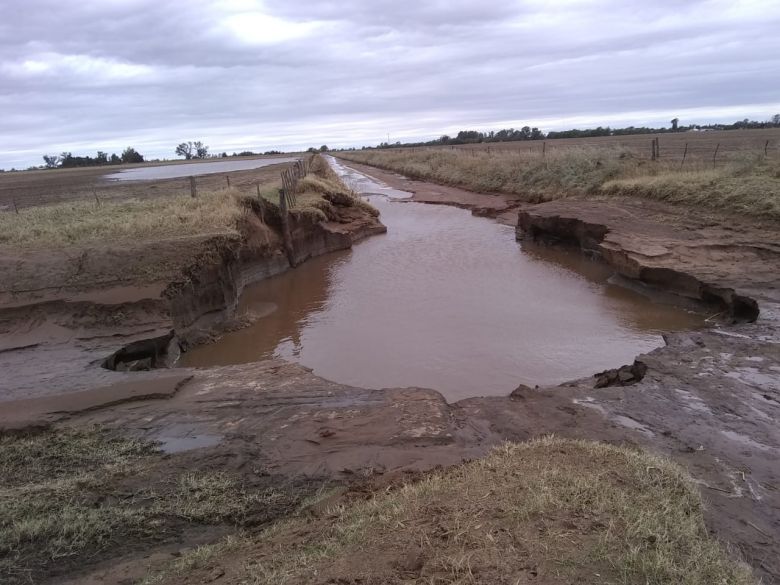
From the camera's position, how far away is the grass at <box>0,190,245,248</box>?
39.3ft

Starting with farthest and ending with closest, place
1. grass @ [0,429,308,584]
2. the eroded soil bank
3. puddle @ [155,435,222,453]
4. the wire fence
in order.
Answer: the wire fence
puddle @ [155,435,222,453]
the eroded soil bank
grass @ [0,429,308,584]

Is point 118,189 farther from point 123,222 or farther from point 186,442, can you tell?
point 186,442

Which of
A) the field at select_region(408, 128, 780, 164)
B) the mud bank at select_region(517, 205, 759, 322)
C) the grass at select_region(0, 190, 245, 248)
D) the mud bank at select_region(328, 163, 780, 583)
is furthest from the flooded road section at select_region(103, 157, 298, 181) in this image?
the mud bank at select_region(328, 163, 780, 583)

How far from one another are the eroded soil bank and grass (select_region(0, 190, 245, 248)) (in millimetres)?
4222

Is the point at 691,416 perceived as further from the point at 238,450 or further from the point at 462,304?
the point at 462,304

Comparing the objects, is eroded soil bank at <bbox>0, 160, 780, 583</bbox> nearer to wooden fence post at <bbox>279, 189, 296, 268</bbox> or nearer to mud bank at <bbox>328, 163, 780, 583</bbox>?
mud bank at <bbox>328, 163, 780, 583</bbox>

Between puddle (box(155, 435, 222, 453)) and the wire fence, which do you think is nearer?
puddle (box(155, 435, 222, 453))

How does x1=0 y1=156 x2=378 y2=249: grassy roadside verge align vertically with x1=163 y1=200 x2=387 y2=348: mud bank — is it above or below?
above

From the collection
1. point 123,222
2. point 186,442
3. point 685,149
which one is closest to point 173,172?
point 123,222

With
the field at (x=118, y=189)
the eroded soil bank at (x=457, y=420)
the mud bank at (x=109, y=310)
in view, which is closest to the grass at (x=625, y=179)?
the eroded soil bank at (x=457, y=420)

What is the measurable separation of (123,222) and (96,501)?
33.1 feet

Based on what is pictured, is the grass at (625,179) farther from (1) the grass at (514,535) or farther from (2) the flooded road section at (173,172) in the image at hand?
(2) the flooded road section at (173,172)

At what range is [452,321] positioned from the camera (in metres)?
10.7

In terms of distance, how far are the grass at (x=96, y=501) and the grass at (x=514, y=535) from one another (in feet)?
2.14
